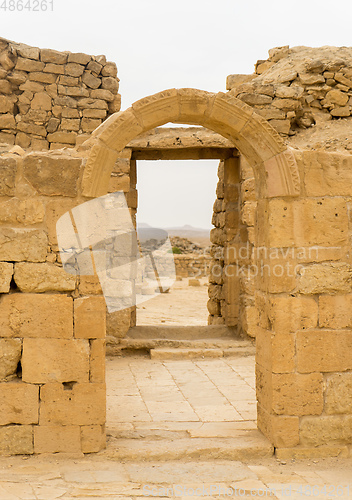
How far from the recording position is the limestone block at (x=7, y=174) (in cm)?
419

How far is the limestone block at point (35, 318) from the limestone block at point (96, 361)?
0.22m

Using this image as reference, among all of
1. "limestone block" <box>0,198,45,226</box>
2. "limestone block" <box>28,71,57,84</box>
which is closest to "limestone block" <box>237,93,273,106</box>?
"limestone block" <box>28,71,57,84</box>

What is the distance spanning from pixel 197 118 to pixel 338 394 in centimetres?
266

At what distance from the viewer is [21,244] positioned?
13.8 ft

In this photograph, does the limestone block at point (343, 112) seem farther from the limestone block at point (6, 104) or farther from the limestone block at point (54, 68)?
the limestone block at point (6, 104)

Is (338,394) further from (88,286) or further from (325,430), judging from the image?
(88,286)

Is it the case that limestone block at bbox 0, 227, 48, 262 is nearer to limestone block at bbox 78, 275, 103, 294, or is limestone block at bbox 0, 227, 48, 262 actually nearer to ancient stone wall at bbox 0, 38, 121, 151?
limestone block at bbox 78, 275, 103, 294

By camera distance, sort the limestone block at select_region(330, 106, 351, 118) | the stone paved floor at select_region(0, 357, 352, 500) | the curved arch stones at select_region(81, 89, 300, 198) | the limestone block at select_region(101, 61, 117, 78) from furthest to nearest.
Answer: the limestone block at select_region(101, 61, 117, 78) < the limestone block at select_region(330, 106, 351, 118) < the curved arch stones at select_region(81, 89, 300, 198) < the stone paved floor at select_region(0, 357, 352, 500)

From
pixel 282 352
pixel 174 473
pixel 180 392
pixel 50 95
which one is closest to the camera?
pixel 174 473

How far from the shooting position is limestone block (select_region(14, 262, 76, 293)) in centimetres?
420

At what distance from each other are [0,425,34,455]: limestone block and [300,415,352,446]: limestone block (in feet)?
7.39

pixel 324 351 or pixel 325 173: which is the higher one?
pixel 325 173

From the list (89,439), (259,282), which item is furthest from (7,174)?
(259,282)

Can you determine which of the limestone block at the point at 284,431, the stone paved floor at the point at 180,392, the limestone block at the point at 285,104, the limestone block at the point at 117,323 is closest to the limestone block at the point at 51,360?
the stone paved floor at the point at 180,392
